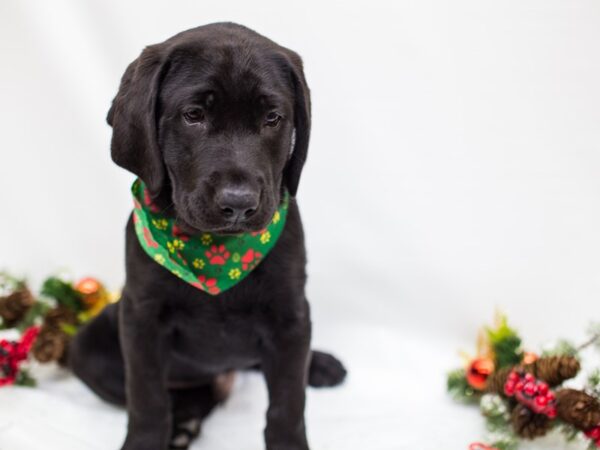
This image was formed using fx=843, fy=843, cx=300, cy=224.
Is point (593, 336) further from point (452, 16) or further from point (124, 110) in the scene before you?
point (124, 110)

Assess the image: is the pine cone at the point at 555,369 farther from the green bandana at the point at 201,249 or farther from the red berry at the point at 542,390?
the green bandana at the point at 201,249

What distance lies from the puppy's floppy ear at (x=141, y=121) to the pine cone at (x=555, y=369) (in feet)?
4.90

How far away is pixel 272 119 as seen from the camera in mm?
2342

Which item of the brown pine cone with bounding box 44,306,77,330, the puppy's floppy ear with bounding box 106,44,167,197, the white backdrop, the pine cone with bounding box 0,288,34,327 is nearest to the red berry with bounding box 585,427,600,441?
the white backdrop

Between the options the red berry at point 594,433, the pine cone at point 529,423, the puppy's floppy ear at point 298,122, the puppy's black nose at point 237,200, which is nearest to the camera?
the puppy's black nose at point 237,200

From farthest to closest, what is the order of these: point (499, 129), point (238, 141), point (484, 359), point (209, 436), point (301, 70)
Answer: point (499, 129) → point (484, 359) → point (209, 436) → point (301, 70) → point (238, 141)

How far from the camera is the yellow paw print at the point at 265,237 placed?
2520 millimetres

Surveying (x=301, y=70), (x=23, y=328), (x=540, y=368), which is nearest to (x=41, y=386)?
(x=23, y=328)

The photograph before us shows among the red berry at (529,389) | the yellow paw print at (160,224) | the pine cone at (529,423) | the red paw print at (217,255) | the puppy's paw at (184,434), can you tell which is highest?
the yellow paw print at (160,224)

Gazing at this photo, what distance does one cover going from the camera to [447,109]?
3404 millimetres

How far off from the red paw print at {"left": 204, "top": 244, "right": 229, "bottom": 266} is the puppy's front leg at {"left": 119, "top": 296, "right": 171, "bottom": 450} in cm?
21

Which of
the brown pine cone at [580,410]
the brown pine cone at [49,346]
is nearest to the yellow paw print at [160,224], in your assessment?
the brown pine cone at [49,346]

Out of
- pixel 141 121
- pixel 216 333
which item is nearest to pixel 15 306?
pixel 216 333

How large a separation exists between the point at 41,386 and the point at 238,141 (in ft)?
5.03
